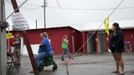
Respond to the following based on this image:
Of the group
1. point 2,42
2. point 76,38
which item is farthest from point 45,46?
point 76,38

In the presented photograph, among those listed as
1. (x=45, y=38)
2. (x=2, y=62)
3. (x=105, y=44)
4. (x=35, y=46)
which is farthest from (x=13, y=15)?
(x=105, y=44)

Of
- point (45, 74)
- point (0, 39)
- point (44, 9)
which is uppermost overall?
point (44, 9)

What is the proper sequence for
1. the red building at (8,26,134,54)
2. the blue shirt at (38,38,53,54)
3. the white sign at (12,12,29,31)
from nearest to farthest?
the white sign at (12,12,29,31) → the blue shirt at (38,38,53,54) → the red building at (8,26,134,54)

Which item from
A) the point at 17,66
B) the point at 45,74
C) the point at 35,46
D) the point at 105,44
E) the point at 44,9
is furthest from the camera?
the point at 44,9

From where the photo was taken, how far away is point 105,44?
44719 millimetres

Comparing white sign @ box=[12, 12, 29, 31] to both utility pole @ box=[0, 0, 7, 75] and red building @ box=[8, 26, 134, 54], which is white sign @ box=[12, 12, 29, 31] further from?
red building @ box=[8, 26, 134, 54]

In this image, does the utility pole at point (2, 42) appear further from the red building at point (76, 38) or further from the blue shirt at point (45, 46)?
the red building at point (76, 38)

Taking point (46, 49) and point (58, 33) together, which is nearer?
point (46, 49)

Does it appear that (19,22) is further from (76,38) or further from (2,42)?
(76,38)

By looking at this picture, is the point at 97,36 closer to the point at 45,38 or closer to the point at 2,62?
the point at 45,38

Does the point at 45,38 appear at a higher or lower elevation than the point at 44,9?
lower

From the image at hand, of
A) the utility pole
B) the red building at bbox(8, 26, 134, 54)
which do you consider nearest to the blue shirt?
the utility pole

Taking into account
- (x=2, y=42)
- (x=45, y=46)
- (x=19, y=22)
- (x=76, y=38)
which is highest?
(x=19, y=22)

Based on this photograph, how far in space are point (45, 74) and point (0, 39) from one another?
2.60 meters
